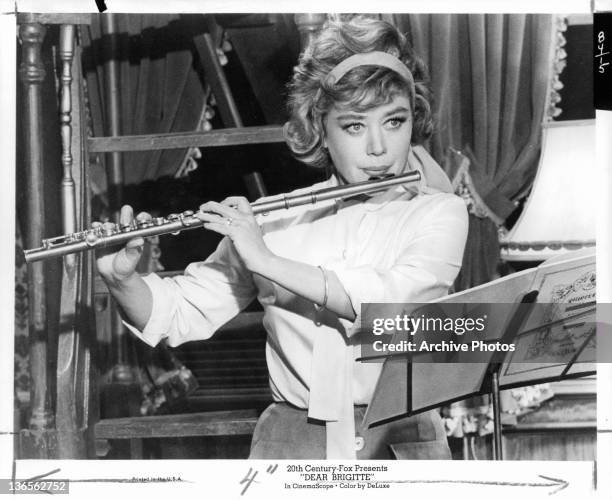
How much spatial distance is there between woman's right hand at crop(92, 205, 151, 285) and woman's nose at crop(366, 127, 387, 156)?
17.6 inches

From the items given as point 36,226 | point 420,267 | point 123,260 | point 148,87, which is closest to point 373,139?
point 420,267

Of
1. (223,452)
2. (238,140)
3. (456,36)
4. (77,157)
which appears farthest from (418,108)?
(223,452)

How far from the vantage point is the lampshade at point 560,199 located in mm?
2051

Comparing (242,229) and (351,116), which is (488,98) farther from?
(242,229)

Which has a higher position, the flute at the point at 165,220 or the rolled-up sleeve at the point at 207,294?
the flute at the point at 165,220

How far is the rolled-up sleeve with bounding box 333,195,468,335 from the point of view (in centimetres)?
182

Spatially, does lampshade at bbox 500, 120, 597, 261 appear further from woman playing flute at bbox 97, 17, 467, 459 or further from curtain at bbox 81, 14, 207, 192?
curtain at bbox 81, 14, 207, 192

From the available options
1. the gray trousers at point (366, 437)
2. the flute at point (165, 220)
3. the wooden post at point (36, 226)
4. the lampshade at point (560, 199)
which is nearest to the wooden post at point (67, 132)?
the wooden post at point (36, 226)

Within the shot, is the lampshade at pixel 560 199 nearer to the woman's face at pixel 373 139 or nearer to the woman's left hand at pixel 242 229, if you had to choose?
the woman's face at pixel 373 139

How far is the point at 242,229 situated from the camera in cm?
180

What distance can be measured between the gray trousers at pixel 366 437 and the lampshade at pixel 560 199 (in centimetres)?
47

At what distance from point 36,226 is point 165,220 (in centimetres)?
42
